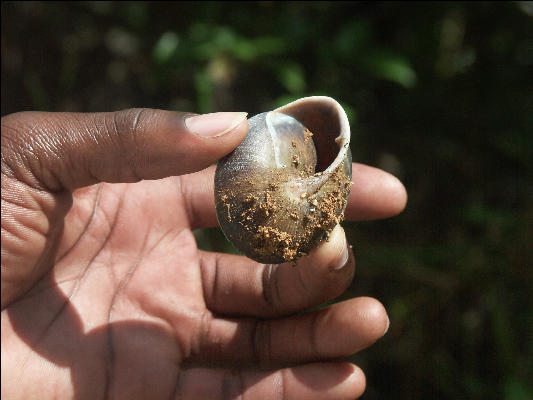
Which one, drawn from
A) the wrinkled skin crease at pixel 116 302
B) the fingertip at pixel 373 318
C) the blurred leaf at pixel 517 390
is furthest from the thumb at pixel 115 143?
the blurred leaf at pixel 517 390

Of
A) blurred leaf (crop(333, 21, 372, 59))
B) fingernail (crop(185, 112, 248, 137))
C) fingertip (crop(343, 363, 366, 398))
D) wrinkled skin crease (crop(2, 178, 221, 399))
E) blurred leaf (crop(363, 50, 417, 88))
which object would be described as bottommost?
fingertip (crop(343, 363, 366, 398))

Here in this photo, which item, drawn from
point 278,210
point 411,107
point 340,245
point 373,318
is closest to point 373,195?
point 340,245

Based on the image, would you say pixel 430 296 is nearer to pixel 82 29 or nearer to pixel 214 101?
pixel 214 101

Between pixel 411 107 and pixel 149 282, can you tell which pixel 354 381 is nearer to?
pixel 149 282

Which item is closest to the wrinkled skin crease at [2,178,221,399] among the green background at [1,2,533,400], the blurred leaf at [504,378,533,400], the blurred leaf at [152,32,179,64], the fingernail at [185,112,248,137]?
the green background at [1,2,533,400]

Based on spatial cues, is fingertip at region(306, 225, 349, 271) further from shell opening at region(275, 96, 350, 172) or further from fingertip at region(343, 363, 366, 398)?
fingertip at region(343, 363, 366, 398)

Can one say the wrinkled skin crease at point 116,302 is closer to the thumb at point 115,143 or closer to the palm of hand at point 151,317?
the palm of hand at point 151,317

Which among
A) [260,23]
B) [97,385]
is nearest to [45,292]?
[97,385]
